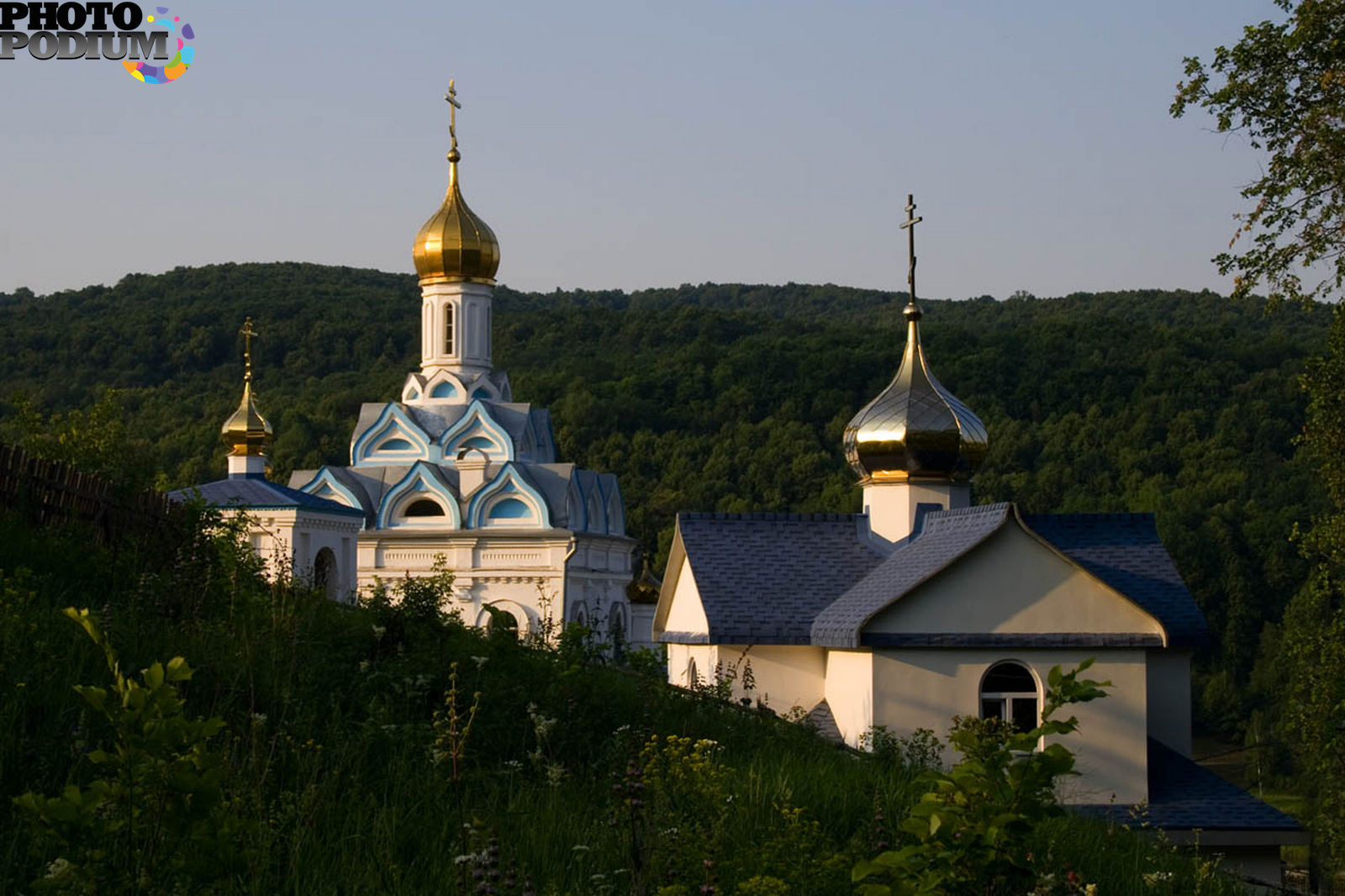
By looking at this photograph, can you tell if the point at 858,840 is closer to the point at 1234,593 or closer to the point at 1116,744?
the point at 1116,744

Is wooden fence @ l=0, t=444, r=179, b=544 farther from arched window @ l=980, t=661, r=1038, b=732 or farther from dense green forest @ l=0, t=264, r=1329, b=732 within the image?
dense green forest @ l=0, t=264, r=1329, b=732

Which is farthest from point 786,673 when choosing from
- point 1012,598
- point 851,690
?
point 1012,598

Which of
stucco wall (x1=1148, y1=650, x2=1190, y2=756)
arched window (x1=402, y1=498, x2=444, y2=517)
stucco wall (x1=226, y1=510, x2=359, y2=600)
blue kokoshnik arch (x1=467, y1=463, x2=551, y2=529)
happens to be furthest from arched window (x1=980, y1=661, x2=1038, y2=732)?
arched window (x1=402, y1=498, x2=444, y2=517)

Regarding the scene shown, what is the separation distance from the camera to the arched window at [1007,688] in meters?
14.4

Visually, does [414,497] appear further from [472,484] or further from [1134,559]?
[1134,559]

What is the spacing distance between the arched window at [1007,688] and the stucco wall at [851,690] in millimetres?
915

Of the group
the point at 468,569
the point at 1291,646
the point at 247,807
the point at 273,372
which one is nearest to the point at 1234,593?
the point at 468,569

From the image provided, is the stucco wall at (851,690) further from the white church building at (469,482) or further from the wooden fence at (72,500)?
the white church building at (469,482)

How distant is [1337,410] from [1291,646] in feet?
7.16

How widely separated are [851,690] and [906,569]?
1127mm

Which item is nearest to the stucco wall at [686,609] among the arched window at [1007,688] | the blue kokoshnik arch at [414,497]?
the arched window at [1007,688]

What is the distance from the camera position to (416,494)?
3406 cm

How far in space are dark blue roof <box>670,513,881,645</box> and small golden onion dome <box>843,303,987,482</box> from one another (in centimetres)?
183

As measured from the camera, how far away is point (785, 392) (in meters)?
67.7
